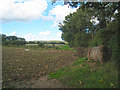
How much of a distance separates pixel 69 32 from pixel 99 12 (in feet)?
19.1

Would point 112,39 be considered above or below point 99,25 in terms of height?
below

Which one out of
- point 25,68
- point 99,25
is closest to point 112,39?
point 99,25

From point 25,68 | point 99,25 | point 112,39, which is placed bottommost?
point 25,68

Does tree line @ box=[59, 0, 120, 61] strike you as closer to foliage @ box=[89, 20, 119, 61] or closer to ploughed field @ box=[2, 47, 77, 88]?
foliage @ box=[89, 20, 119, 61]

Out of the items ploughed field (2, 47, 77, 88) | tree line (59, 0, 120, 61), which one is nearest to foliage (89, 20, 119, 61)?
tree line (59, 0, 120, 61)

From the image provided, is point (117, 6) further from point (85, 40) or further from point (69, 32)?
point (69, 32)

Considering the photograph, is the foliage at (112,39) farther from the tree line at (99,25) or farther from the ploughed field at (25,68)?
the ploughed field at (25,68)

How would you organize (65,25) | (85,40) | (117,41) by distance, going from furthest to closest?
(65,25), (85,40), (117,41)

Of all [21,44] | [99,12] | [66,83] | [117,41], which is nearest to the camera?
[66,83]

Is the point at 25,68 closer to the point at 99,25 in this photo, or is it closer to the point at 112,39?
the point at 112,39

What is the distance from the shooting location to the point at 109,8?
6531 mm

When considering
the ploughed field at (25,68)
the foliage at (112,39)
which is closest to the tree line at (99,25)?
the foliage at (112,39)

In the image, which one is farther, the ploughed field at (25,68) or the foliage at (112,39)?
the ploughed field at (25,68)

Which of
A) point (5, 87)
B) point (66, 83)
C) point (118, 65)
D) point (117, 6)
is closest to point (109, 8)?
point (117, 6)
